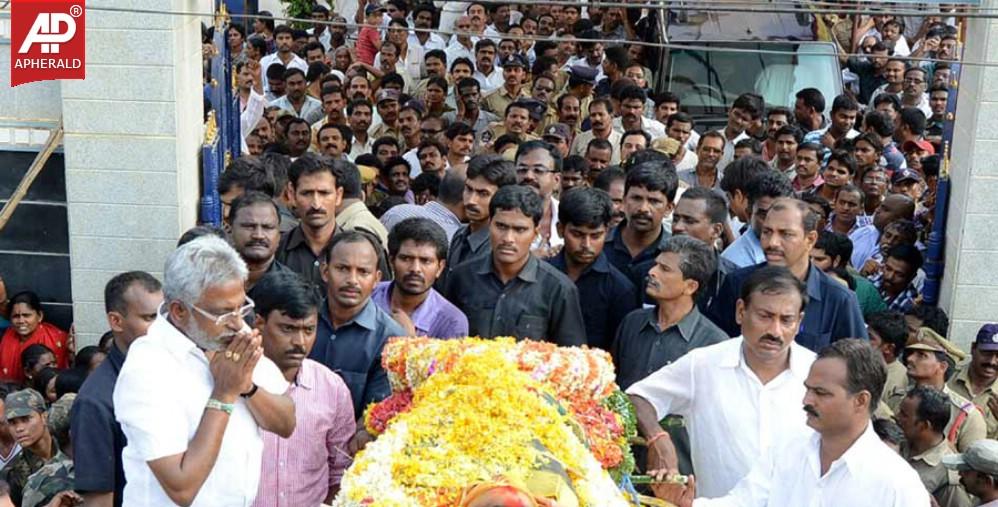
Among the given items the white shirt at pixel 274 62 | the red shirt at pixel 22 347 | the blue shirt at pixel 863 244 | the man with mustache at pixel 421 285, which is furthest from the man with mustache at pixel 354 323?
the white shirt at pixel 274 62

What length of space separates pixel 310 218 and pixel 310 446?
2483 mm

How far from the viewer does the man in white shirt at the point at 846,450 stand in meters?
5.29

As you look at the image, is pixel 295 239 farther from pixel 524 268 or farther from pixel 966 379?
pixel 966 379

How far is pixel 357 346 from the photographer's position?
678 cm

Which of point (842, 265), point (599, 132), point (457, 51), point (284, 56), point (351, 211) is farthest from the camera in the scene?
point (457, 51)

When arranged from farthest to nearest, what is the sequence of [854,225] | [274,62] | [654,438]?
[274,62] → [854,225] → [654,438]

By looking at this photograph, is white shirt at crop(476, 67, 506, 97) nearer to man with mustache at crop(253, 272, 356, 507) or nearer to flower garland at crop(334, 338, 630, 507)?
man with mustache at crop(253, 272, 356, 507)

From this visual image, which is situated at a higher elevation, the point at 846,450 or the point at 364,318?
the point at 364,318

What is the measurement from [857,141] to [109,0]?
252 inches

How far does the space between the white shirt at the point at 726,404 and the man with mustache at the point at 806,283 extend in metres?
1.22

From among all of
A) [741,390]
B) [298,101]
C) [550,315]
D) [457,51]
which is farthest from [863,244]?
[457,51]

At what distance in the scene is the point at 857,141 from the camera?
40.8 ft

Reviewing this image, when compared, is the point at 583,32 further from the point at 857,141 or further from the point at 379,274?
the point at 379,274

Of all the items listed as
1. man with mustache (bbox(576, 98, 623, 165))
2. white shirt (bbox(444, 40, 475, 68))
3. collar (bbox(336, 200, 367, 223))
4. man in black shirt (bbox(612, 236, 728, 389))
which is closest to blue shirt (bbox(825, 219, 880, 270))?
man with mustache (bbox(576, 98, 623, 165))
